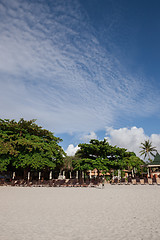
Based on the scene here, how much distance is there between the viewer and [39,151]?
97.2ft

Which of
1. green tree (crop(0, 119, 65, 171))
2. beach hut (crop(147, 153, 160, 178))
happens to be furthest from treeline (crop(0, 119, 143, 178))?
beach hut (crop(147, 153, 160, 178))

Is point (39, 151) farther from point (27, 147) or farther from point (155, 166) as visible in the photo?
point (155, 166)

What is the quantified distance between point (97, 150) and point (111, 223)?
26054mm

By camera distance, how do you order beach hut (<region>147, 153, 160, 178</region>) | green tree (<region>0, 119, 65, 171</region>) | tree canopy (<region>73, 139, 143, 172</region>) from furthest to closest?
beach hut (<region>147, 153, 160, 178</region>) < tree canopy (<region>73, 139, 143, 172</region>) < green tree (<region>0, 119, 65, 171</region>)

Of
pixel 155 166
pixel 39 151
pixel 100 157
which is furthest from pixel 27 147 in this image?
pixel 155 166

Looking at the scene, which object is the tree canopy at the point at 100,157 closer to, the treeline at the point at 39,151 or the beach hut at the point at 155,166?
the treeline at the point at 39,151

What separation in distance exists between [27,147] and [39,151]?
2.88m

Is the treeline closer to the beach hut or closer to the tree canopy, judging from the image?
the tree canopy

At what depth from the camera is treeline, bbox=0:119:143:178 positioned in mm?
27547

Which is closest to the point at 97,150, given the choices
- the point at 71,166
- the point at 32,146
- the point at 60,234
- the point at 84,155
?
the point at 84,155

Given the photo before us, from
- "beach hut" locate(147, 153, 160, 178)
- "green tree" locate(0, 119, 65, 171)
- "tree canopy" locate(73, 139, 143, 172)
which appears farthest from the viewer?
"beach hut" locate(147, 153, 160, 178)

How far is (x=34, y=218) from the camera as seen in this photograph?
655 cm

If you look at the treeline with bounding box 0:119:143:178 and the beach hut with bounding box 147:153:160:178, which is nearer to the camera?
the treeline with bounding box 0:119:143:178

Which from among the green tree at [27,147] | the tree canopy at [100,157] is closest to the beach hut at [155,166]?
the tree canopy at [100,157]
